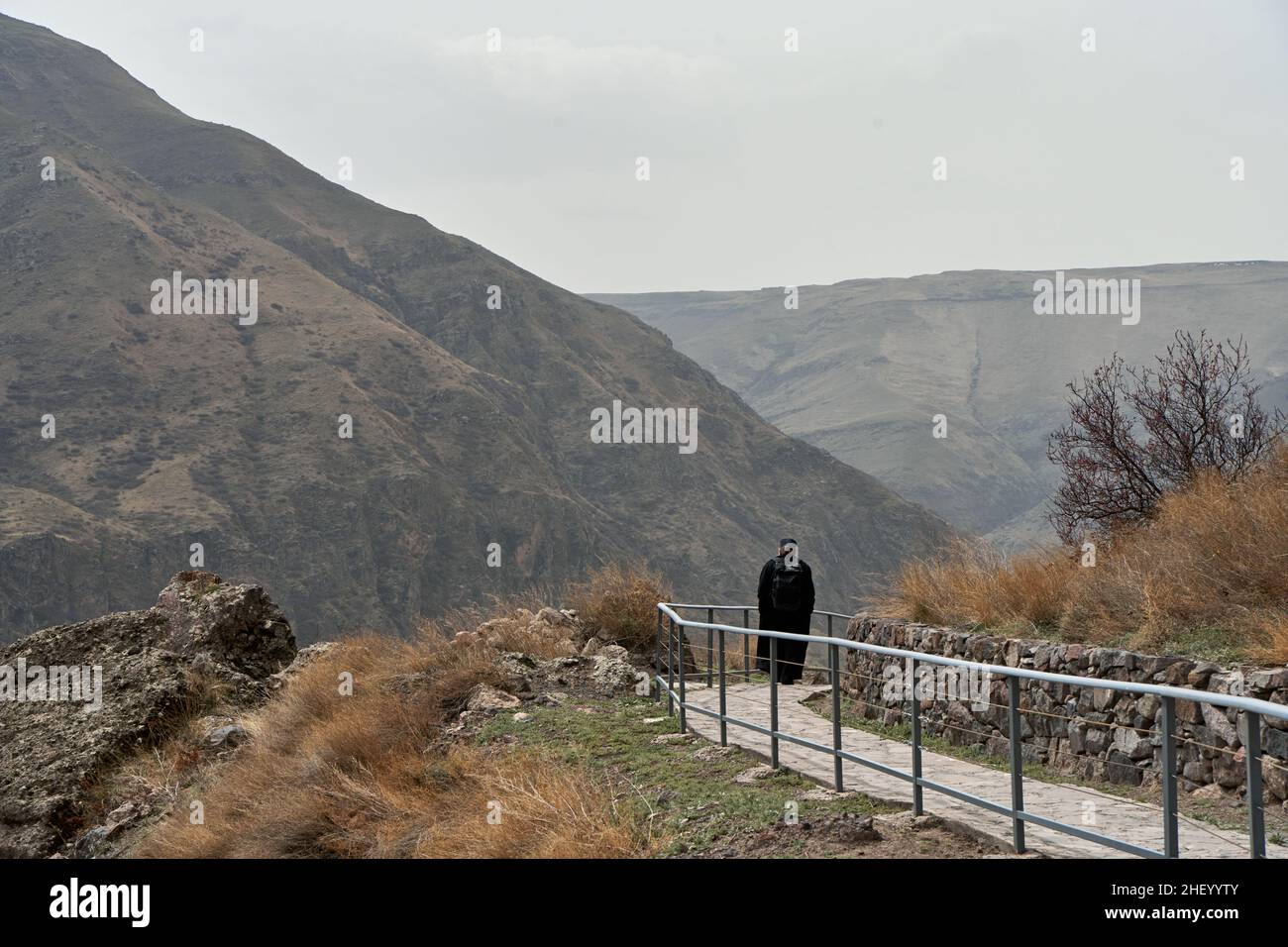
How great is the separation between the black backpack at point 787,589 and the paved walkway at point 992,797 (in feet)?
9.87

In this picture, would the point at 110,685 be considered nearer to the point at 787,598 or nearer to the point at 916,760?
the point at 787,598

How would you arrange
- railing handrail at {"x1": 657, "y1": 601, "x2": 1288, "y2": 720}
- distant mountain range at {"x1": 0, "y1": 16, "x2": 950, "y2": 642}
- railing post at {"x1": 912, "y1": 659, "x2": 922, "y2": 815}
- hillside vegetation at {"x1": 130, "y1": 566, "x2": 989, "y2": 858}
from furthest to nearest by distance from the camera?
distant mountain range at {"x1": 0, "y1": 16, "x2": 950, "y2": 642}, hillside vegetation at {"x1": 130, "y1": 566, "x2": 989, "y2": 858}, railing post at {"x1": 912, "y1": 659, "x2": 922, "y2": 815}, railing handrail at {"x1": 657, "y1": 601, "x2": 1288, "y2": 720}

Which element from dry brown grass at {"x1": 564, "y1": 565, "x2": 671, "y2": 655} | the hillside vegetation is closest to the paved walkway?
the hillside vegetation

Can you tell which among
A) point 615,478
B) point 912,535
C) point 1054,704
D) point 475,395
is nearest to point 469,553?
point 475,395

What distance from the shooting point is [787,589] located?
15.2 meters

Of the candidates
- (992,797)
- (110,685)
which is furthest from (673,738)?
(110,685)

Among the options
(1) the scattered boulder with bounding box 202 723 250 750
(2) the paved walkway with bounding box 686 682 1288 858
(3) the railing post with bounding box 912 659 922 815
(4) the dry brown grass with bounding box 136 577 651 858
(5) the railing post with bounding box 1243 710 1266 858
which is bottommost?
(1) the scattered boulder with bounding box 202 723 250 750

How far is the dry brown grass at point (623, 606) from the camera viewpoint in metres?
17.8

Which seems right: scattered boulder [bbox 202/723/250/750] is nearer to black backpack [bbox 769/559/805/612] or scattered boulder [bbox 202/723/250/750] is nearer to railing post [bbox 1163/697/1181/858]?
black backpack [bbox 769/559/805/612]

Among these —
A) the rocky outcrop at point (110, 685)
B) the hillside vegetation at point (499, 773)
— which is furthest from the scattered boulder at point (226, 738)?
the hillside vegetation at point (499, 773)

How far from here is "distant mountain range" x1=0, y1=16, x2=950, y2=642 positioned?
3607 inches

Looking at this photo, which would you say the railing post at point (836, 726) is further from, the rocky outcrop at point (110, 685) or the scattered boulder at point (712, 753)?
the rocky outcrop at point (110, 685)

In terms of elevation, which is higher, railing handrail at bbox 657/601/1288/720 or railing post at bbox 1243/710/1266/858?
railing handrail at bbox 657/601/1288/720

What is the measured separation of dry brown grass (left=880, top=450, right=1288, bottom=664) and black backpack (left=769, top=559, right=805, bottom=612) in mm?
1404
